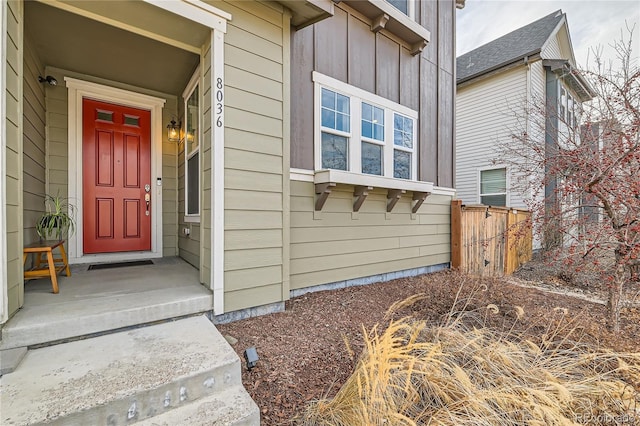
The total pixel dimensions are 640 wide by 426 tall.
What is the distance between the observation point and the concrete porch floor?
5.88 feet

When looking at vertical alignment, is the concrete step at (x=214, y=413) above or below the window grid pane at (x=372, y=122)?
below

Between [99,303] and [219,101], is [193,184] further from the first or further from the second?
[99,303]

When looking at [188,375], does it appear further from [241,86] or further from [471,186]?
[471,186]

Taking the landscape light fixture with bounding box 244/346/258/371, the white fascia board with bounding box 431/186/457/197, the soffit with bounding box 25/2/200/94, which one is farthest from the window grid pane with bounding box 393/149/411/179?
the landscape light fixture with bounding box 244/346/258/371

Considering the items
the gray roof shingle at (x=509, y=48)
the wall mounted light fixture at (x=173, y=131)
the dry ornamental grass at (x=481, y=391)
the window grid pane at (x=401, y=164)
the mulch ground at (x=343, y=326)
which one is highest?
the gray roof shingle at (x=509, y=48)

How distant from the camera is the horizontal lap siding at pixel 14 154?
183cm

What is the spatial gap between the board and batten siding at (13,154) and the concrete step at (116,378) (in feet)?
1.79

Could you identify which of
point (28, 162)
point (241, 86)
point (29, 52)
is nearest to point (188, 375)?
point (241, 86)

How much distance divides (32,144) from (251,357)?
3145mm

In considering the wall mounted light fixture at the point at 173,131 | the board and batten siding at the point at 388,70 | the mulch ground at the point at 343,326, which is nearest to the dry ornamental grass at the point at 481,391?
the mulch ground at the point at 343,326

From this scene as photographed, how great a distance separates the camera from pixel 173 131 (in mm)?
4199

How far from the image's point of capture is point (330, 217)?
151 inches

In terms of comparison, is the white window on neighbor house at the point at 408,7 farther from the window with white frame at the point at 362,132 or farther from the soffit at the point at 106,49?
the soffit at the point at 106,49

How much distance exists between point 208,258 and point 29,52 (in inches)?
110
